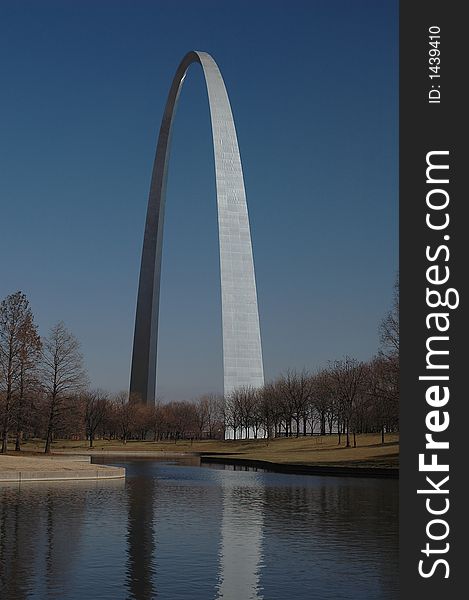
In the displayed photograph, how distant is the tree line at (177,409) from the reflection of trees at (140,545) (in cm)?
2048

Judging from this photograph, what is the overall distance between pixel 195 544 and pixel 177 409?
95499 millimetres

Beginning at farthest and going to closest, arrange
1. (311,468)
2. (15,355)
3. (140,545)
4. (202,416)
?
1. (202,416)
2. (15,355)
3. (311,468)
4. (140,545)

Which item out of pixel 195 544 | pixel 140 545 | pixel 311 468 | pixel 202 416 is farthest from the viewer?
pixel 202 416

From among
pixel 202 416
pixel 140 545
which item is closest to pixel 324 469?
pixel 140 545

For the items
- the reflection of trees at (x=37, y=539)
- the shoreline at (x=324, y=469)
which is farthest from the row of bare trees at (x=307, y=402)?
the reflection of trees at (x=37, y=539)

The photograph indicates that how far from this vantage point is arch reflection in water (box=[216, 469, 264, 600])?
1152 centimetres

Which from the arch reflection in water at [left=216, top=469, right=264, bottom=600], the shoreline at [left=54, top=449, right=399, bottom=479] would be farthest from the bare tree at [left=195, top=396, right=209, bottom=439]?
the arch reflection in water at [left=216, top=469, right=264, bottom=600]

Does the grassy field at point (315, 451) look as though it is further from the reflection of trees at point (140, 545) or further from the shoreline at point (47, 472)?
the reflection of trees at point (140, 545)

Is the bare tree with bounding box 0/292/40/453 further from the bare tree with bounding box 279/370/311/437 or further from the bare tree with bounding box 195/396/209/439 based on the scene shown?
the bare tree with bounding box 195/396/209/439

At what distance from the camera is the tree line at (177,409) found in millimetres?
45906

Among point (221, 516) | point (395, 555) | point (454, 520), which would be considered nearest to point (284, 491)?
point (221, 516)

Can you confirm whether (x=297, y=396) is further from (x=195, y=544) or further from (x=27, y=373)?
(x=195, y=544)

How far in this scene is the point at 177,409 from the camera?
109750mm

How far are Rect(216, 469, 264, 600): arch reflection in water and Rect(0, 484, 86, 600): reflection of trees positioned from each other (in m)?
2.19
